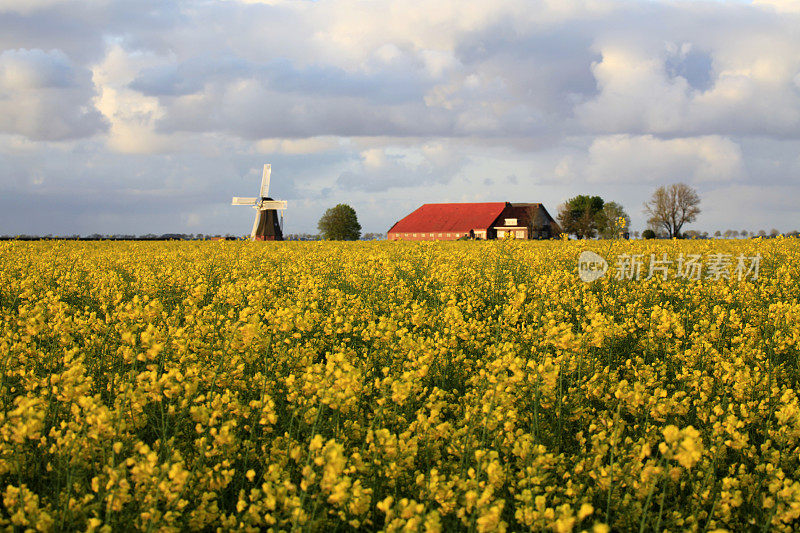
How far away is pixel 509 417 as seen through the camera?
3.47 meters

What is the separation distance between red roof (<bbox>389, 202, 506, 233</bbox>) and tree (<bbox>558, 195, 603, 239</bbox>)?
13.3 m

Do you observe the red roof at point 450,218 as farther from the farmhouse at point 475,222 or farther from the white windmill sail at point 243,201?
the white windmill sail at point 243,201

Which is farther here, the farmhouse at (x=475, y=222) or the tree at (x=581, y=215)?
the tree at (x=581, y=215)

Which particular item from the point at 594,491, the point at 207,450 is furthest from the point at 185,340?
the point at 594,491

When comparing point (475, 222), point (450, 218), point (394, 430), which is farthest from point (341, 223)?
point (394, 430)

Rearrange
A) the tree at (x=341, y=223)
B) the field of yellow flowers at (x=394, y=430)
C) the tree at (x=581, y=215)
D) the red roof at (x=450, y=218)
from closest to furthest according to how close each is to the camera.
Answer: the field of yellow flowers at (x=394, y=430)
the red roof at (x=450, y=218)
the tree at (x=581, y=215)
the tree at (x=341, y=223)

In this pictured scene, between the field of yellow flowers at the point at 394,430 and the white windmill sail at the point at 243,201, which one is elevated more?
the white windmill sail at the point at 243,201

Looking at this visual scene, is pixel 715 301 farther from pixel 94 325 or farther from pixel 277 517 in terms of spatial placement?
pixel 94 325

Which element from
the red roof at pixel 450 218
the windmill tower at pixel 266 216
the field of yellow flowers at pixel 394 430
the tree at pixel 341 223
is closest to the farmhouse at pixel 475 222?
the red roof at pixel 450 218

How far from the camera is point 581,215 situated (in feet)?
288

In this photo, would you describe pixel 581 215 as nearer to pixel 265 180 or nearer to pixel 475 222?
pixel 475 222

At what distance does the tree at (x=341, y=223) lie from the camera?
9056cm

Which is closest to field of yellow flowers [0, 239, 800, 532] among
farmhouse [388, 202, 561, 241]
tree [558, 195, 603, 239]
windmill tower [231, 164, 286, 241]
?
windmill tower [231, 164, 286, 241]

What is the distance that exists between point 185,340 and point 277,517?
2221 mm
